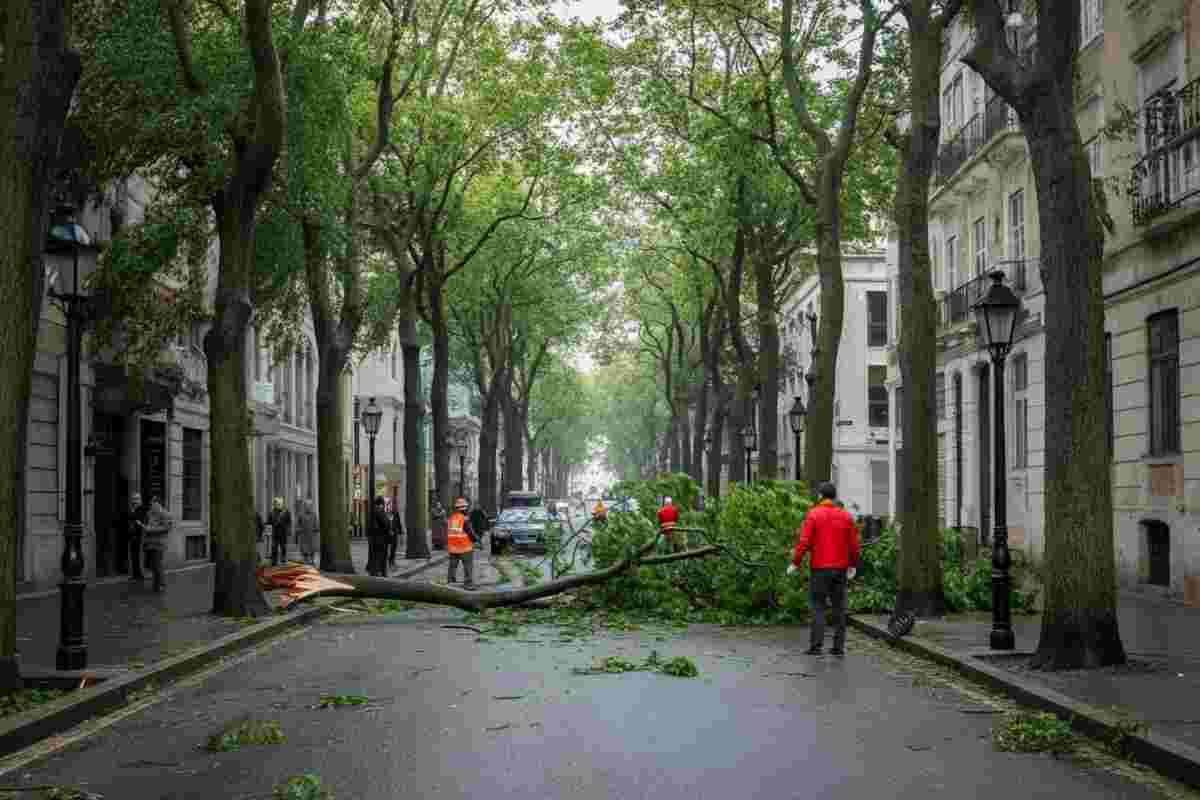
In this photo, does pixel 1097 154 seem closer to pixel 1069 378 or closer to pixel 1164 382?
pixel 1164 382

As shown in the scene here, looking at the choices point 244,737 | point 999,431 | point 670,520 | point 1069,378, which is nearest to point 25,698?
point 244,737

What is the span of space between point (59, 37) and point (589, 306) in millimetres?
49393

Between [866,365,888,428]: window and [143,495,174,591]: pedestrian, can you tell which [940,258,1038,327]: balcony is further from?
[866,365,888,428]: window

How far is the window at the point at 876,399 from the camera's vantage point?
62.0 m

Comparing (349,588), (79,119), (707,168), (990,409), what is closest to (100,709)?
(349,588)

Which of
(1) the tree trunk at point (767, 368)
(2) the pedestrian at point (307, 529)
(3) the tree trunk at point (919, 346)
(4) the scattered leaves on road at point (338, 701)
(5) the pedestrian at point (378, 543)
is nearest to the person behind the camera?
(4) the scattered leaves on road at point (338, 701)

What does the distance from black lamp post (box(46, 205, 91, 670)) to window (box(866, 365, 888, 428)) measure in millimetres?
49926

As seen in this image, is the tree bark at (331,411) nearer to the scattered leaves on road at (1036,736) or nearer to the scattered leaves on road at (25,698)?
the scattered leaves on road at (25,698)

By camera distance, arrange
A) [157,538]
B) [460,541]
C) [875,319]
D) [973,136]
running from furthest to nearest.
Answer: [875,319] → [973,136] → [460,541] → [157,538]

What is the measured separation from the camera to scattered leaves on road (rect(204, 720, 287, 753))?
952 centimetres

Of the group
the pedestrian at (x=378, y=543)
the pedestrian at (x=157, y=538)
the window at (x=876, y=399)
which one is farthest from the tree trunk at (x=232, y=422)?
the window at (x=876, y=399)

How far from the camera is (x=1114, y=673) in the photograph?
12508 millimetres

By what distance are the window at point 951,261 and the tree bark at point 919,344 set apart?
19354 mm

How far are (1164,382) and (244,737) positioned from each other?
1765 centimetres
